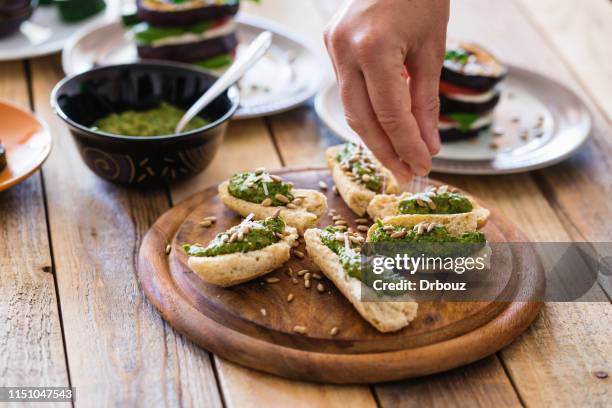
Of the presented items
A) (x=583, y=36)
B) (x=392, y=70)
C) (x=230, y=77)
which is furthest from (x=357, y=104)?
(x=583, y=36)

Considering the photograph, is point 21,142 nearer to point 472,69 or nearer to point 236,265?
point 236,265

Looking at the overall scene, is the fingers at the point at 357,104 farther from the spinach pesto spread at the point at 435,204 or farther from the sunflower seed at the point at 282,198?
the sunflower seed at the point at 282,198

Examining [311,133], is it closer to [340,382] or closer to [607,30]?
[340,382]

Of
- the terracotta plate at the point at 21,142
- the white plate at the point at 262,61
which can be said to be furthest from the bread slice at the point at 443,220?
the terracotta plate at the point at 21,142

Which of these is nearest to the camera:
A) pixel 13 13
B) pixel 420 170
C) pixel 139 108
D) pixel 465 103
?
pixel 420 170

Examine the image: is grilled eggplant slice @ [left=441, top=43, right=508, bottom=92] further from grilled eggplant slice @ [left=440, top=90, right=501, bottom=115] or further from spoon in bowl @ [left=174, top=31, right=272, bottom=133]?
spoon in bowl @ [left=174, top=31, right=272, bottom=133]

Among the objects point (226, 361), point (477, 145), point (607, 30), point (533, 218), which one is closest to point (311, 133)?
point (477, 145)

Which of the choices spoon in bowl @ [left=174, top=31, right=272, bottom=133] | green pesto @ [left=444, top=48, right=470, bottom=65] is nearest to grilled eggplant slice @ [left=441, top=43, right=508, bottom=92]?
green pesto @ [left=444, top=48, right=470, bottom=65]
